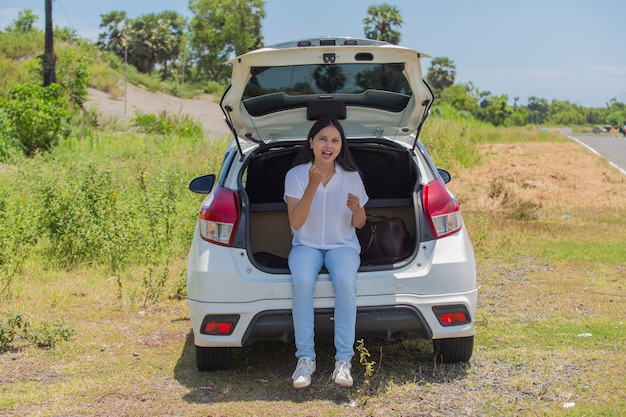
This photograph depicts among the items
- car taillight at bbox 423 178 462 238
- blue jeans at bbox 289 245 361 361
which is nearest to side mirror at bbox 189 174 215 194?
blue jeans at bbox 289 245 361 361

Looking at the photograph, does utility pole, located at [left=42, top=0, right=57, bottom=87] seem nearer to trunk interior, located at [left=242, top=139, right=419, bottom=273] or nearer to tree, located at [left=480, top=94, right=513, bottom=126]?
trunk interior, located at [left=242, top=139, right=419, bottom=273]

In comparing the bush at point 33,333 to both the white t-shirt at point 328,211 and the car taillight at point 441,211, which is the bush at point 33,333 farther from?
the car taillight at point 441,211

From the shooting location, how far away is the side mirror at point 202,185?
19.5ft

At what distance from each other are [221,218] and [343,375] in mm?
1143

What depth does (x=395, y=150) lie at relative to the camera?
5.65m

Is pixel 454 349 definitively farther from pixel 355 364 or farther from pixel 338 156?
pixel 338 156

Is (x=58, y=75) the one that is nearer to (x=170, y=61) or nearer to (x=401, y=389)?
(x=401, y=389)

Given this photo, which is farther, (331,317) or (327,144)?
(327,144)

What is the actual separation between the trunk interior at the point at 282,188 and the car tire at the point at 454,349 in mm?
752

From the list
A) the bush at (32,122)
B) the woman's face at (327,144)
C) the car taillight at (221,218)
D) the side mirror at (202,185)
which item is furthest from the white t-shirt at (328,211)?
the bush at (32,122)

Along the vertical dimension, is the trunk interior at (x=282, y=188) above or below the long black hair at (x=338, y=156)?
below

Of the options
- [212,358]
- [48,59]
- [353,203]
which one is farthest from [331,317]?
[48,59]

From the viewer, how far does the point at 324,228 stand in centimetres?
507

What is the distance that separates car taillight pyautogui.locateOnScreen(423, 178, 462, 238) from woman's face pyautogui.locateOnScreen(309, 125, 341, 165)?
60 cm
